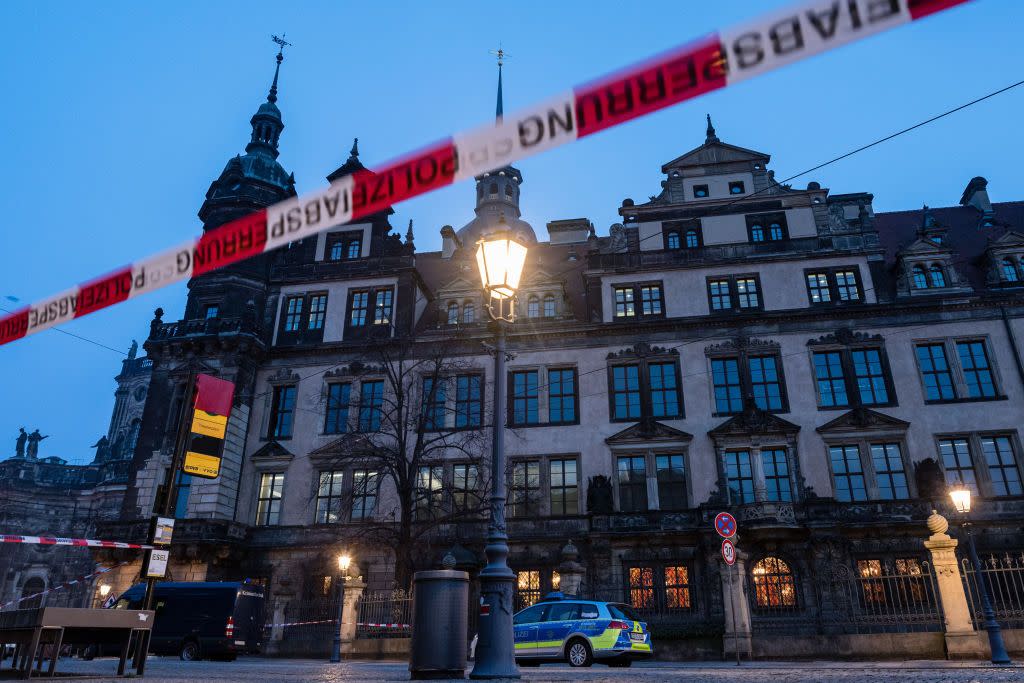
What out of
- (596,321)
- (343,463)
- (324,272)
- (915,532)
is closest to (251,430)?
(343,463)

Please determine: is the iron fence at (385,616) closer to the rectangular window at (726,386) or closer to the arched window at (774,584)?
the arched window at (774,584)

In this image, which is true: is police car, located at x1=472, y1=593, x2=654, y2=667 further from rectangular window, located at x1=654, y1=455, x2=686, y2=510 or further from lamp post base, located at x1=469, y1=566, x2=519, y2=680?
rectangular window, located at x1=654, y1=455, x2=686, y2=510

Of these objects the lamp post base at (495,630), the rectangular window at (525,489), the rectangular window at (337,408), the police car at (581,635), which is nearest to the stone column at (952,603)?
the police car at (581,635)

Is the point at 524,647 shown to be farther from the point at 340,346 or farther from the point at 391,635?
the point at 340,346

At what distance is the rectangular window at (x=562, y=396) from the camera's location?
1182 inches

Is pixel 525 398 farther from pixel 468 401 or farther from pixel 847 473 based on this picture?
pixel 847 473

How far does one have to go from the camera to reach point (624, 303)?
31266 millimetres

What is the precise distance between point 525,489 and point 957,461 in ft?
54.2

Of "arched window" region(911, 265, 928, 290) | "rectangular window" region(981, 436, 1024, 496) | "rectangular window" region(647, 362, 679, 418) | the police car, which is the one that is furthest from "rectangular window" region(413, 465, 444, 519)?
"arched window" region(911, 265, 928, 290)

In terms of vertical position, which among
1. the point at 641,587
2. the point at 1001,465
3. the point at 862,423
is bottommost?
the point at 641,587

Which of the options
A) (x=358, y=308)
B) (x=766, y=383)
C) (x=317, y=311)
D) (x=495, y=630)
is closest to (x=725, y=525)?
(x=495, y=630)

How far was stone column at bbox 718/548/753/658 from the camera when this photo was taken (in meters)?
19.1

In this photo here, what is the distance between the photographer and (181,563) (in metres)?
28.5

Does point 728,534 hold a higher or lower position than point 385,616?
higher
